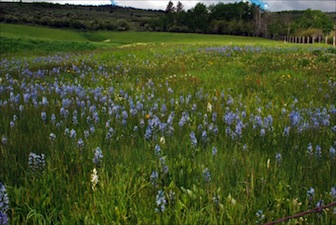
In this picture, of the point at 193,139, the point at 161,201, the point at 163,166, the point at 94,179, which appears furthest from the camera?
the point at 193,139

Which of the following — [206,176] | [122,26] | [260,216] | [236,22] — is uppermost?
[236,22]

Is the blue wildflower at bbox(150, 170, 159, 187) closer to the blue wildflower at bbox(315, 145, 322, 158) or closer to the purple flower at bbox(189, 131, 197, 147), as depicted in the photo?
the purple flower at bbox(189, 131, 197, 147)

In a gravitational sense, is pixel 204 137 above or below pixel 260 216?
above

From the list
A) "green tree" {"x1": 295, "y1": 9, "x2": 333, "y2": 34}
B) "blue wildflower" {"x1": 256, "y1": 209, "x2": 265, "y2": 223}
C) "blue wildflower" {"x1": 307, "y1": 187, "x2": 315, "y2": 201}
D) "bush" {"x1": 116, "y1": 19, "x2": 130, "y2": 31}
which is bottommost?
"blue wildflower" {"x1": 256, "y1": 209, "x2": 265, "y2": 223}

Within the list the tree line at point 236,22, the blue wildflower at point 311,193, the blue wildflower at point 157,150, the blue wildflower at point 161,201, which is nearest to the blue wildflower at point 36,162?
the blue wildflower at point 157,150

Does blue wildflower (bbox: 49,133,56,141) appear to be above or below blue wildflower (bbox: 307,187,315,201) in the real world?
above

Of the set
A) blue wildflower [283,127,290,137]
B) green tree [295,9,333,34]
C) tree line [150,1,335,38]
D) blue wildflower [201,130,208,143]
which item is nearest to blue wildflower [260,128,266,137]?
blue wildflower [283,127,290,137]

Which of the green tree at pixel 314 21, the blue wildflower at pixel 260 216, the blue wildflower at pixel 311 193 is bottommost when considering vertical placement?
the blue wildflower at pixel 260 216

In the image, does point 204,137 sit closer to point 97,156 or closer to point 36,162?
point 97,156

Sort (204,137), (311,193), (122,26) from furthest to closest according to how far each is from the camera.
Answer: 1. (122,26)
2. (204,137)
3. (311,193)

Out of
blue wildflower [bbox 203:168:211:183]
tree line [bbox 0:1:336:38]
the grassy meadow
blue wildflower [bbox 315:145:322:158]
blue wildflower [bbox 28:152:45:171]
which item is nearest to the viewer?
the grassy meadow

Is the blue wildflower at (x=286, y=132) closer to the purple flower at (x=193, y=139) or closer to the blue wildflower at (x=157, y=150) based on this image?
the purple flower at (x=193, y=139)

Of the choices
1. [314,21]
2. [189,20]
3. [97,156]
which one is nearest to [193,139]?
[97,156]

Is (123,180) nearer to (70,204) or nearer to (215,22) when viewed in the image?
(70,204)
